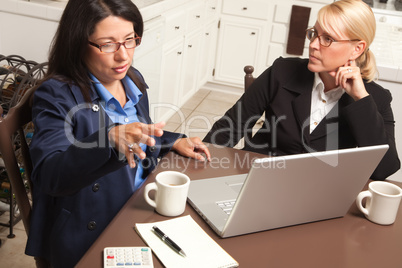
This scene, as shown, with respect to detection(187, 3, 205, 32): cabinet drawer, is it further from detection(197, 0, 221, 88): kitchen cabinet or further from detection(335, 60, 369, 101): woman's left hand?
detection(335, 60, 369, 101): woman's left hand

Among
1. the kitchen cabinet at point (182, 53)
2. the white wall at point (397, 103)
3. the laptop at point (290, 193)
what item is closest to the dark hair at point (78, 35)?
the laptop at point (290, 193)

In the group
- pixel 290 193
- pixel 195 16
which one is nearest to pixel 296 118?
pixel 290 193

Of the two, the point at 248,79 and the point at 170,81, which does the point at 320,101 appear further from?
the point at 170,81

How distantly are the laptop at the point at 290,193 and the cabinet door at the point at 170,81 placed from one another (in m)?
2.09

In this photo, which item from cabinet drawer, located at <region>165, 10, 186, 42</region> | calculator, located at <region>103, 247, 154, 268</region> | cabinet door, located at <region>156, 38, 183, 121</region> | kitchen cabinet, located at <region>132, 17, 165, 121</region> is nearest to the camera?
calculator, located at <region>103, 247, 154, 268</region>

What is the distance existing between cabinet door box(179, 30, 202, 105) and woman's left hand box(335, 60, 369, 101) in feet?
7.06

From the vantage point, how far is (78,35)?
1310 mm

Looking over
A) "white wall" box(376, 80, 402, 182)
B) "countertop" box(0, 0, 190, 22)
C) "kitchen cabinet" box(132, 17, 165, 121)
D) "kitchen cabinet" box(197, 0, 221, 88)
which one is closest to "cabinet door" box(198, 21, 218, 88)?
"kitchen cabinet" box(197, 0, 221, 88)

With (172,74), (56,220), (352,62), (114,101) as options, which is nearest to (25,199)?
(56,220)

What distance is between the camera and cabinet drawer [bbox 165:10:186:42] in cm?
321

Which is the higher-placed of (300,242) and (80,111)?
(80,111)

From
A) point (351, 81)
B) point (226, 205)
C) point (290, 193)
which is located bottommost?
point (226, 205)

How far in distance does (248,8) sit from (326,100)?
2628 millimetres

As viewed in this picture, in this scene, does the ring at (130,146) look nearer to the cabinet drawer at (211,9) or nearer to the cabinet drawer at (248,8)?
the cabinet drawer at (211,9)
